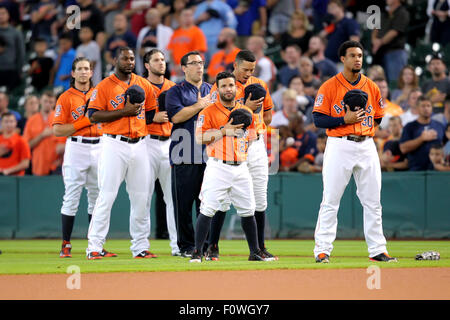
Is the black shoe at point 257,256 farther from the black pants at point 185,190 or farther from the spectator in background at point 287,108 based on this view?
the spectator in background at point 287,108

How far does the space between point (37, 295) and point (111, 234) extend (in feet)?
25.8

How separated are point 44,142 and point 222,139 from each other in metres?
7.19

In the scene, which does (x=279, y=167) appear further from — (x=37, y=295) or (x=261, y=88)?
(x=37, y=295)

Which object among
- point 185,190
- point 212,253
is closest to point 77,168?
point 185,190

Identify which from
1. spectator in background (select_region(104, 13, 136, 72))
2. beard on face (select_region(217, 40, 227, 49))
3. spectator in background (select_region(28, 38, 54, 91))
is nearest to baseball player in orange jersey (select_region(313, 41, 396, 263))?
beard on face (select_region(217, 40, 227, 49))

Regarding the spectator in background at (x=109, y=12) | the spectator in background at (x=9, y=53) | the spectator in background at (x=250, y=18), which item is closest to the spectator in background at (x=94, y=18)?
the spectator in background at (x=9, y=53)

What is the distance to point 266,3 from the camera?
60.6 ft

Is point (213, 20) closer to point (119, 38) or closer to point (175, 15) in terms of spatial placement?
point (175, 15)

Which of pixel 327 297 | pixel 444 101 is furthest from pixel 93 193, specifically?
pixel 444 101

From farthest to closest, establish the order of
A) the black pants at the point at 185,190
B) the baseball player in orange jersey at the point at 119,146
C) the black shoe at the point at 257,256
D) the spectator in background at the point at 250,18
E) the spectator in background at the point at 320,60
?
the spectator in background at the point at 250,18, the spectator in background at the point at 320,60, the black pants at the point at 185,190, the baseball player in orange jersey at the point at 119,146, the black shoe at the point at 257,256

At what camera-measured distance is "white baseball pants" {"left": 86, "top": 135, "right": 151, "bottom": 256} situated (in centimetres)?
941

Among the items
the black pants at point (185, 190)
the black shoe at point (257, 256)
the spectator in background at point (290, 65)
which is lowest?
the black shoe at point (257, 256)

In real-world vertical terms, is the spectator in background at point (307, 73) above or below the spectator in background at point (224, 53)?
below

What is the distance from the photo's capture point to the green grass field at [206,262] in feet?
27.2
